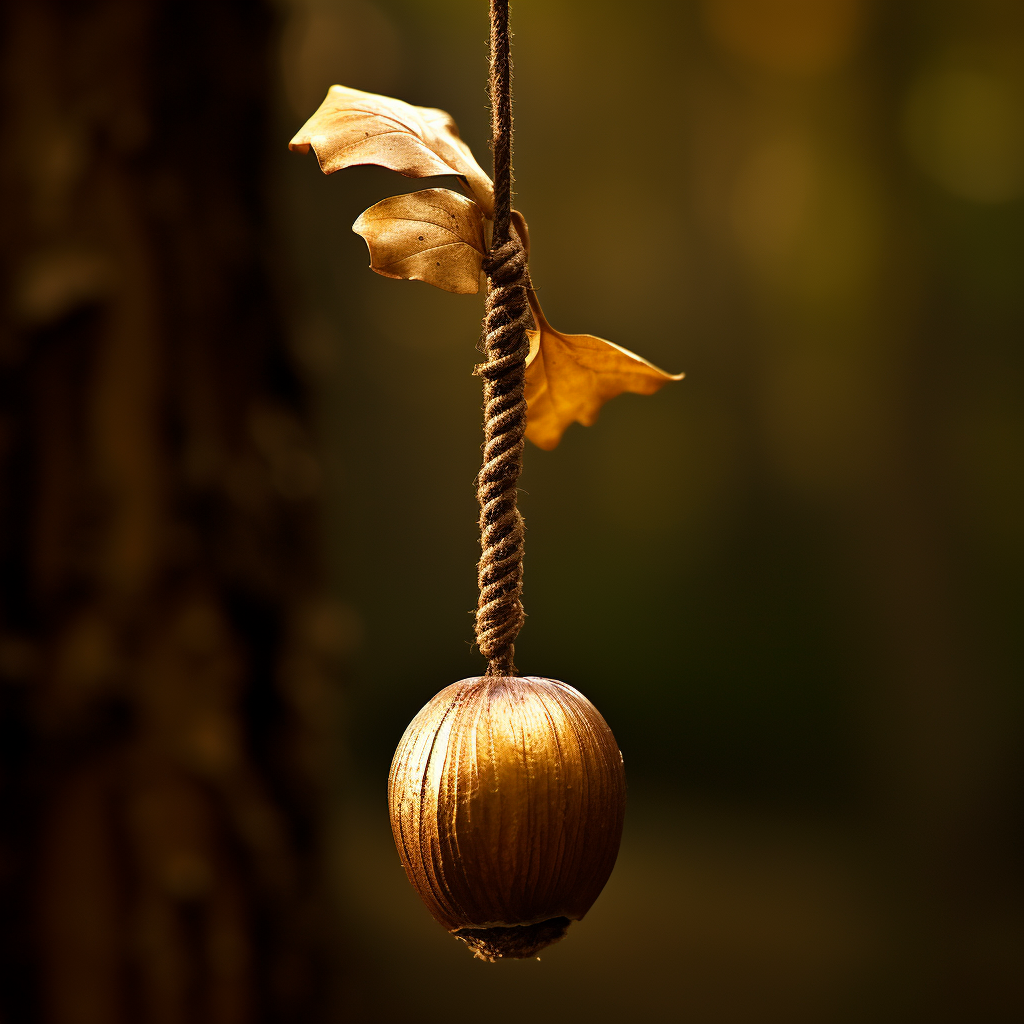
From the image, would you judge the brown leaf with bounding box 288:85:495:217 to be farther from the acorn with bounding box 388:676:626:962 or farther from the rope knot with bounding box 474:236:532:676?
the acorn with bounding box 388:676:626:962

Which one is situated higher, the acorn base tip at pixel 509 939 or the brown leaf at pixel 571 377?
the brown leaf at pixel 571 377

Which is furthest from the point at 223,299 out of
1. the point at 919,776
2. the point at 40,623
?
the point at 919,776

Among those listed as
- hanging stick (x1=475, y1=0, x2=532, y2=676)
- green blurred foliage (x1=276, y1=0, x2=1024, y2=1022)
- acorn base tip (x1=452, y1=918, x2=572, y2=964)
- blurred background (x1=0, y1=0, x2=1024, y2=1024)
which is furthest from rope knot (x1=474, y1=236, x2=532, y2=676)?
green blurred foliage (x1=276, y1=0, x2=1024, y2=1022)

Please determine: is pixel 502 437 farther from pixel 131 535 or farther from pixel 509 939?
pixel 131 535

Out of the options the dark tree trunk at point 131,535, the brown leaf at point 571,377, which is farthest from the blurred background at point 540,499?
the brown leaf at point 571,377

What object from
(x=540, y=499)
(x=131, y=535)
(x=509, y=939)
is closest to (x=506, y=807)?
(x=509, y=939)

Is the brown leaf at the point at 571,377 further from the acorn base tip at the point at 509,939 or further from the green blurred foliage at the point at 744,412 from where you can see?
the green blurred foliage at the point at 744,412
